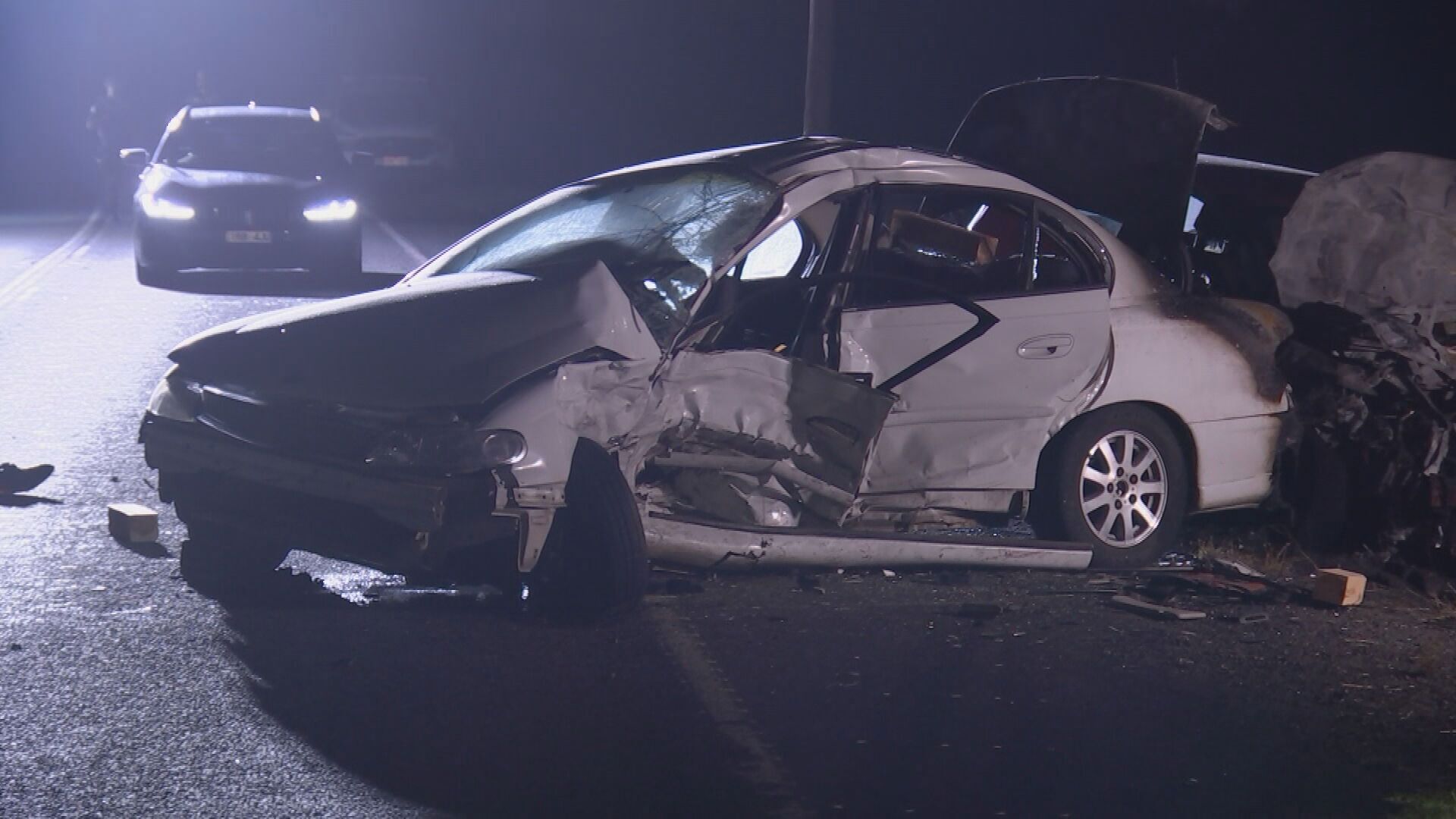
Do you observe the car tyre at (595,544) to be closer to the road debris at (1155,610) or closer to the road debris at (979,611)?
the road debris at (979,611)

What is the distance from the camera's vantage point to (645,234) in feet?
21.7

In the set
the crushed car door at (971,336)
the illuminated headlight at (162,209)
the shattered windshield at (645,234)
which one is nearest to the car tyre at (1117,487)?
the crushed car door at (971,336)

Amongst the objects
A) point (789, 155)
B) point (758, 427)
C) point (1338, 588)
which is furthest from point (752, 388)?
point (1338, 588)

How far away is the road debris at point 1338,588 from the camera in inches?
261

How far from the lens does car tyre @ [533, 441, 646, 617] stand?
19.1 ft

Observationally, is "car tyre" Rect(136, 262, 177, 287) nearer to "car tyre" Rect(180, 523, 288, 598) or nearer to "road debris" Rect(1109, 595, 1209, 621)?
"car tyre" Rect(180, 523, 288, 598)

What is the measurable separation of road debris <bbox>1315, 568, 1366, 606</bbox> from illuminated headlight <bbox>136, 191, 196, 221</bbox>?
1194 centimetres

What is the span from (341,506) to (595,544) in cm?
84

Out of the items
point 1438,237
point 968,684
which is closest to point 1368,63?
point 1438,237

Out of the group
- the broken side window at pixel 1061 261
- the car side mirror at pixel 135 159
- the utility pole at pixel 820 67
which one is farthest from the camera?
the car side mirror at pixel 135 159

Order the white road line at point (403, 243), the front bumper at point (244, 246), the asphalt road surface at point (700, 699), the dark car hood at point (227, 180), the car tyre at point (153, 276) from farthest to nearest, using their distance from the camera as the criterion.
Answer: the white road line at point (403, 243) < the car tyre at point (153, 276) < the dark car hood at point (227, 180) < the front bumper at point (244, 246) < the asphalt road surface at point (700, 699)

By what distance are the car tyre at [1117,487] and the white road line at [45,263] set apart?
1097 cm

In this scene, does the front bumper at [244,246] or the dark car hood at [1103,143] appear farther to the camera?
the front bumper at [244,246]

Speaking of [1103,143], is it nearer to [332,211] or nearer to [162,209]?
[332,211]
